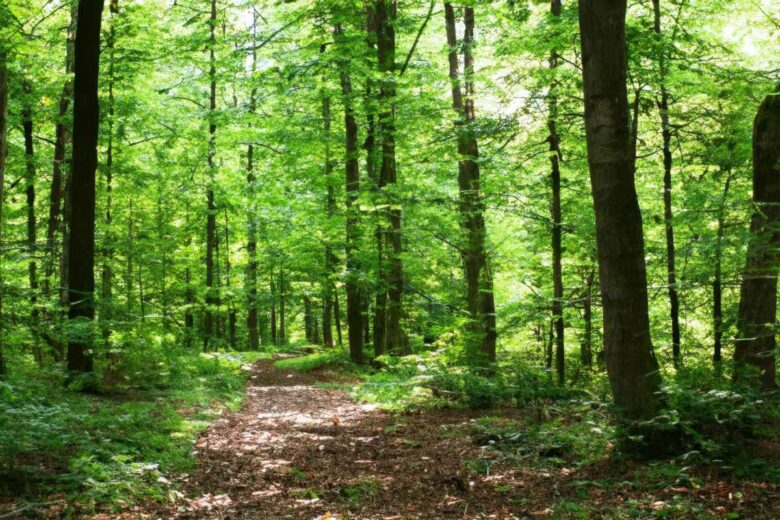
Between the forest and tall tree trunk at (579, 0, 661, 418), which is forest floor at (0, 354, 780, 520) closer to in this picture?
the forest

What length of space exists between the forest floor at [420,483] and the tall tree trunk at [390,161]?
6.37m

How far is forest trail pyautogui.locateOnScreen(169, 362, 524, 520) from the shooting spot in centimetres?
440

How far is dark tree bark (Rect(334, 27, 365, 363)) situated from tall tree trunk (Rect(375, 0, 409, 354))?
87 cm

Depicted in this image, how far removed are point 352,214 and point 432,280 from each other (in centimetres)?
673

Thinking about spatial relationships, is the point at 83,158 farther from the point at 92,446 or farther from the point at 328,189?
the point at 328,189

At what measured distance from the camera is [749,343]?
7770 millimetres

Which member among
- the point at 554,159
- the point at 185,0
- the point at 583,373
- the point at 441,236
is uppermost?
the point at 185,0

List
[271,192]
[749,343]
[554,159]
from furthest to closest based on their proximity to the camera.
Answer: [271,192] < [554,159] < [749,343]

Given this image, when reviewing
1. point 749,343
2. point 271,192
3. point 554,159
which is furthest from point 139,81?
point 749,343

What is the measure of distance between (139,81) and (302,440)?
11.8 metres

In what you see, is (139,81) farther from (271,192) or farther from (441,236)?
(441,236)

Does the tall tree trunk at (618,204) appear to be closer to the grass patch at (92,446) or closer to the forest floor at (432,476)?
the forest floor at (432,476)

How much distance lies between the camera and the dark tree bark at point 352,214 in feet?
45.5

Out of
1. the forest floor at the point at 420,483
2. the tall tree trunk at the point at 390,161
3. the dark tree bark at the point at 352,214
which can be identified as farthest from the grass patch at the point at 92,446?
the dark tree bark at the point at 352,214
